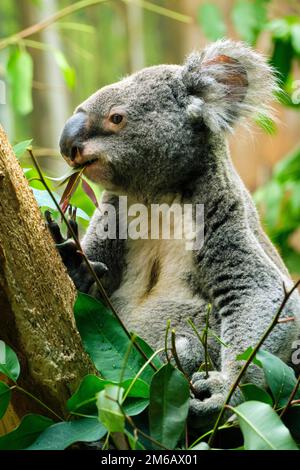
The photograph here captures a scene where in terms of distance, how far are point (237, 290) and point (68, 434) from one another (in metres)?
1.06

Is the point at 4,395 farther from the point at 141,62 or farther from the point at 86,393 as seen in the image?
the point at 141,62

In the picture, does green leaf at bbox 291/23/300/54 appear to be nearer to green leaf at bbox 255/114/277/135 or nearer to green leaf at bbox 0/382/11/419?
green leaf at bbox 255/114/277/135

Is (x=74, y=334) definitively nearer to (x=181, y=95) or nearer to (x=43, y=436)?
(x=43, y=436)

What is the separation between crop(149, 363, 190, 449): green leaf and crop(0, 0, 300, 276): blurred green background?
1072 mm

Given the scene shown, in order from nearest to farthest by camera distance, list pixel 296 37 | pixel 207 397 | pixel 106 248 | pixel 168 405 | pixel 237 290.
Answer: pixel 168 405 → pixel 207 397 → pixel 237 290 → pixel 106 248 → pixel 296 37

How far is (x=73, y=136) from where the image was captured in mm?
3211

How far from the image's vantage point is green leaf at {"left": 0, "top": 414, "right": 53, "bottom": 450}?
7.37ft

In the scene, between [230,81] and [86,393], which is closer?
[86,393]

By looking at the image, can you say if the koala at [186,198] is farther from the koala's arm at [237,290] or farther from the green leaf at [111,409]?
the green leaf at [111,409]

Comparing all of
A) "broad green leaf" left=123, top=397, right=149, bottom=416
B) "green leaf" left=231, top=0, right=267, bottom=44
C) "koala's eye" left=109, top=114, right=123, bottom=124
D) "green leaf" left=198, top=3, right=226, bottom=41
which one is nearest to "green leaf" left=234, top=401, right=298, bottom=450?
"broad green leaf" left=123, top=397, right=149, bottom=416

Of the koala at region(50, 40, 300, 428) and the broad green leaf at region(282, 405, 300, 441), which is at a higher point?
the koala at region(50, 40, 300, 428)

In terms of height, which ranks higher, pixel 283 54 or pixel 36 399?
pixel 283 54

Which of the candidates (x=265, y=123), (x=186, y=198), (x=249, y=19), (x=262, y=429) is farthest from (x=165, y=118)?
(x=249, y=19)

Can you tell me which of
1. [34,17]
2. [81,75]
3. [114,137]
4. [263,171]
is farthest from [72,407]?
[81,75]
